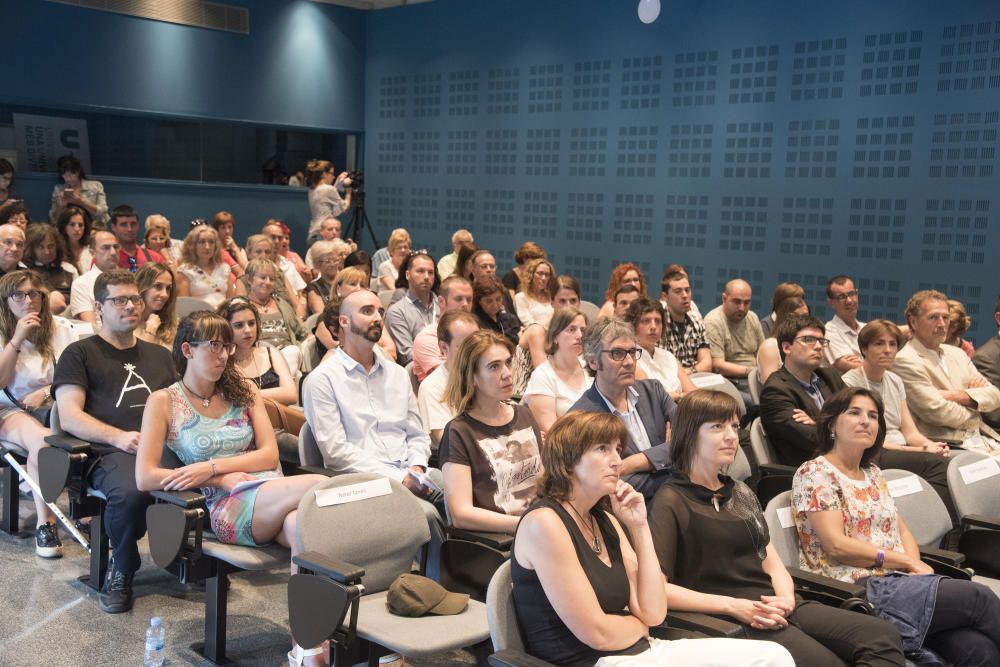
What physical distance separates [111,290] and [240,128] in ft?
24.1

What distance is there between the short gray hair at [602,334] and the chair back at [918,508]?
1.11m

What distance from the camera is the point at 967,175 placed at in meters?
7.07

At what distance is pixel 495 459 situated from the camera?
3393 mm

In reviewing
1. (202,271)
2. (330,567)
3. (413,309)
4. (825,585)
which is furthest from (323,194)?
(825,585)

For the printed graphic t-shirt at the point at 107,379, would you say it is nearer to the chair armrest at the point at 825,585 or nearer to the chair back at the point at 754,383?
the chair armrest at the point at 825,585

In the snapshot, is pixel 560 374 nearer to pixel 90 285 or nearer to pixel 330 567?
pixel 330 567

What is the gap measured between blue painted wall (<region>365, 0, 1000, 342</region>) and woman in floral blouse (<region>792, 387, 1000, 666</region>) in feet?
14.0

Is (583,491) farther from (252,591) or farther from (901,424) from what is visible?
(901,424)

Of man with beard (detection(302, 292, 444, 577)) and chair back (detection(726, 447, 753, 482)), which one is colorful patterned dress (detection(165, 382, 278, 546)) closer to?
man with beard (detection(302, 292, 444, 577))

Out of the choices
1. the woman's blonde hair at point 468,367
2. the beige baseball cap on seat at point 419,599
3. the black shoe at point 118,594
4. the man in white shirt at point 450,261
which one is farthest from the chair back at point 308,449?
the man in white shirt at point 450,261

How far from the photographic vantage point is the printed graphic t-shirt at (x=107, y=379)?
12.9ft

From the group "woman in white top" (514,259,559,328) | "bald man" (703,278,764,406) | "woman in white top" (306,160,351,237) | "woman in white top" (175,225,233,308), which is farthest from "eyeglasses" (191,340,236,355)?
"woman in white top" (306,160,351,237)

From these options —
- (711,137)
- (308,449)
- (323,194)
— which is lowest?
(308,449)

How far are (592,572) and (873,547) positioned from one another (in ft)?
4.18
